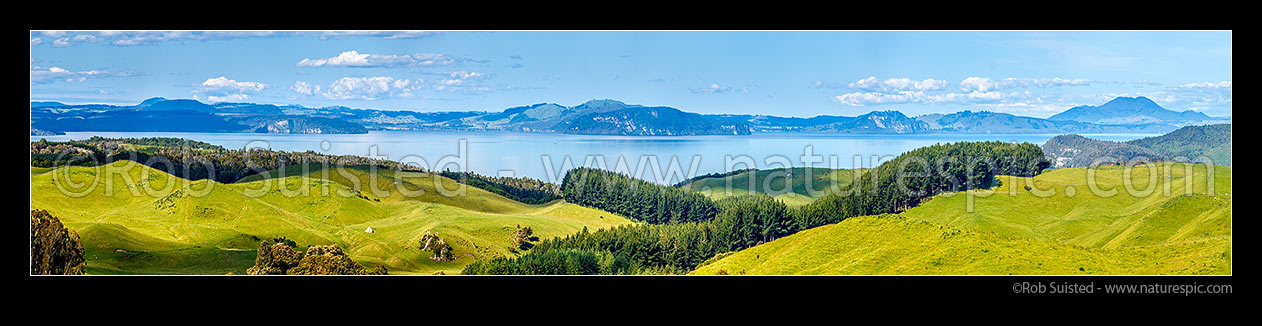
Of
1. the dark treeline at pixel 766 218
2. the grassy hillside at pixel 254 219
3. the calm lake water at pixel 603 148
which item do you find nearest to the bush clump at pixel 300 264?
the grassy hillside at pixel 254 219

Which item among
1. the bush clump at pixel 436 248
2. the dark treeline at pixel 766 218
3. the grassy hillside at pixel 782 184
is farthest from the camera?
the grassy hillside at pixel 782 184

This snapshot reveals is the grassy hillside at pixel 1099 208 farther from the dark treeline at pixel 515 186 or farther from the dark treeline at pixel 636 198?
the dark treeline at pixel 515 186

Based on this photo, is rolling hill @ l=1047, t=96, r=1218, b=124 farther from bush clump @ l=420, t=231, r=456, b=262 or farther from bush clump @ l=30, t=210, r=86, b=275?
bush clump @ l=30, t=210, r=86, b=275

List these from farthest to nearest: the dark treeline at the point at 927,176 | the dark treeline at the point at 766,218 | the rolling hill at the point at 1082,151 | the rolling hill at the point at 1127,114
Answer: the rolling hill at the point at 1082,151
the dark treeline at the point at 927,176
the rolling hill at the point at 1127,114
the dark treeline at the point at 766,218

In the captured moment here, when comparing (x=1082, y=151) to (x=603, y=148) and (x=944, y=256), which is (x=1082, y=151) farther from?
(x=944, y=256)

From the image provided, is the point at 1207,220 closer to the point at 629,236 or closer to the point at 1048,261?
the point at 1048,261
